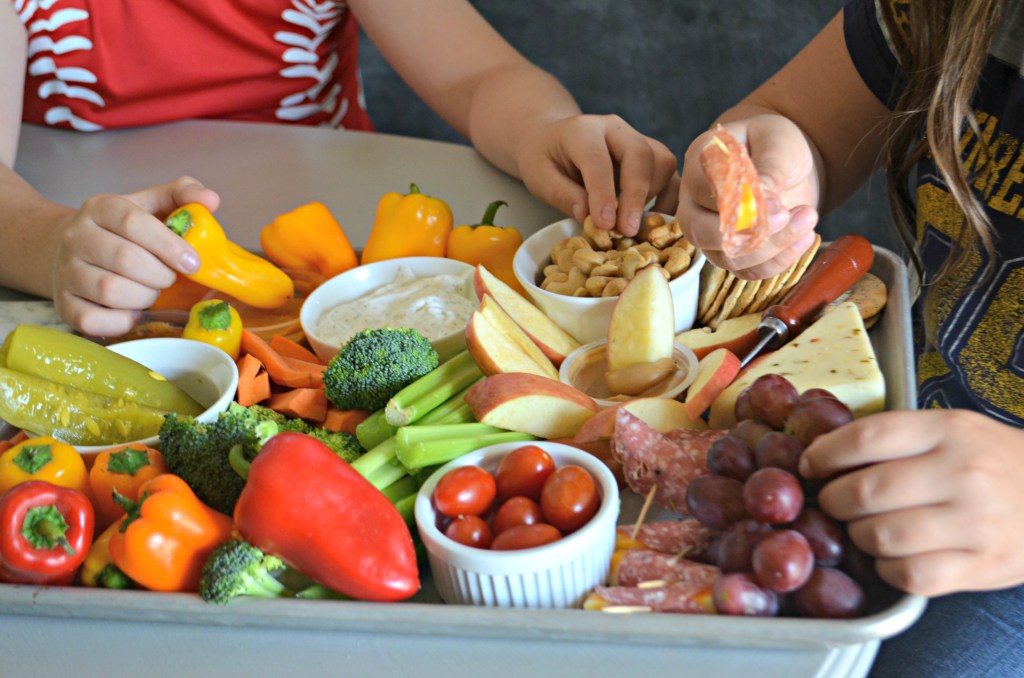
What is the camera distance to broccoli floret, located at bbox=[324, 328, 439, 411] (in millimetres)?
947

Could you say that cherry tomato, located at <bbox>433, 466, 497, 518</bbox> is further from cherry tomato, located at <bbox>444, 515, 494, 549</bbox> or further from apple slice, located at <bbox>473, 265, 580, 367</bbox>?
apple slice, located at <bbox>473, 265, 580, 367</bbox>

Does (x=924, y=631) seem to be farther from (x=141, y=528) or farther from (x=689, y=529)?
(x=141, y=528)

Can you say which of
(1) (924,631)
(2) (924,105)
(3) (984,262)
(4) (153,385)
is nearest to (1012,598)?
(1) (924,631)

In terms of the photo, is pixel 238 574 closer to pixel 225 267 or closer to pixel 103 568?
pixel 103 568

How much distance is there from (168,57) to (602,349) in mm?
1157

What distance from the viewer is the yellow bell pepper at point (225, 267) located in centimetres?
121

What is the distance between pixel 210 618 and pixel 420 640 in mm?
164

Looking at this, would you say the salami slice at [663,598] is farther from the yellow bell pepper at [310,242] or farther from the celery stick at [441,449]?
the yellow bell pepper at [310,242]

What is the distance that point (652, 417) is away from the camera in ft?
2.87

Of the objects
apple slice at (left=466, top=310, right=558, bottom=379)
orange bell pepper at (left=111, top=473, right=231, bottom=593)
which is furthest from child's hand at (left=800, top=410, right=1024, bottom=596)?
Answer: orange bell pepper at (left=111, top=473, right=231, bottom=593)

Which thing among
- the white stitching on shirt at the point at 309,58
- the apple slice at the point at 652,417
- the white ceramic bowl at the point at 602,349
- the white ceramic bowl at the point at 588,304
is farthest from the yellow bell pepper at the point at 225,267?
the white stitching on shirt at the point at 309,58

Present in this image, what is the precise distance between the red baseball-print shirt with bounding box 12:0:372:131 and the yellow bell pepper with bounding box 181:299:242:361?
802mm

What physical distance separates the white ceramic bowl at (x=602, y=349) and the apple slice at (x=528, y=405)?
4 cm

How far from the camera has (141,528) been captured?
741mm
